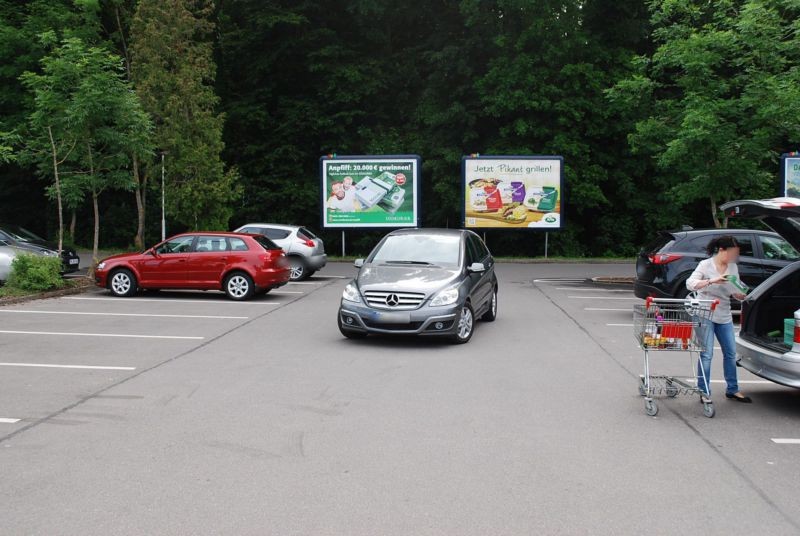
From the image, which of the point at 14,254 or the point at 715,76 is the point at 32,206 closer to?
the point at 14,254

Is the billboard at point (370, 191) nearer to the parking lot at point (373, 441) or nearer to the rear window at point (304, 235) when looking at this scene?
the rear window at point (304, 235)

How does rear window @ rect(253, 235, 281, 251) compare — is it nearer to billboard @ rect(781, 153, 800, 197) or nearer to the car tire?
the car tire

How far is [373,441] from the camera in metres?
6.08

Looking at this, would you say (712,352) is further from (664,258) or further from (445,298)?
(664,258)

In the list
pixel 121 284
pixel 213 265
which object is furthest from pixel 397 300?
pixel 121 284

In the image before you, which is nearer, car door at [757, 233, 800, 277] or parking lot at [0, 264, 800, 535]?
parking lot at [0, 264, 800, 535]

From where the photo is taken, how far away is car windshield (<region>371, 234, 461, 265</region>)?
39.2ft

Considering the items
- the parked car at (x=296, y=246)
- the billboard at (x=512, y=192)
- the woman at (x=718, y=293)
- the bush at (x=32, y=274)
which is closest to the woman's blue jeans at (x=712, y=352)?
the woman at (x=718, y=293)

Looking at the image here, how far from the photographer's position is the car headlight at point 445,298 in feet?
35.1

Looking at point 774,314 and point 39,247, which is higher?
point 774,314

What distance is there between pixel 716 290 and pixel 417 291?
175 inches

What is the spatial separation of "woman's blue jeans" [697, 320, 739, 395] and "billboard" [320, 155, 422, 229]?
22.8 metres

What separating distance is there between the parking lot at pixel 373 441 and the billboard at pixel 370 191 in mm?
19163

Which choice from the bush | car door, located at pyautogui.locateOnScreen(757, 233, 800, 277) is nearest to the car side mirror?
car door, located at pyautogui.locateOnScreen(757, 233, 800, 277)
